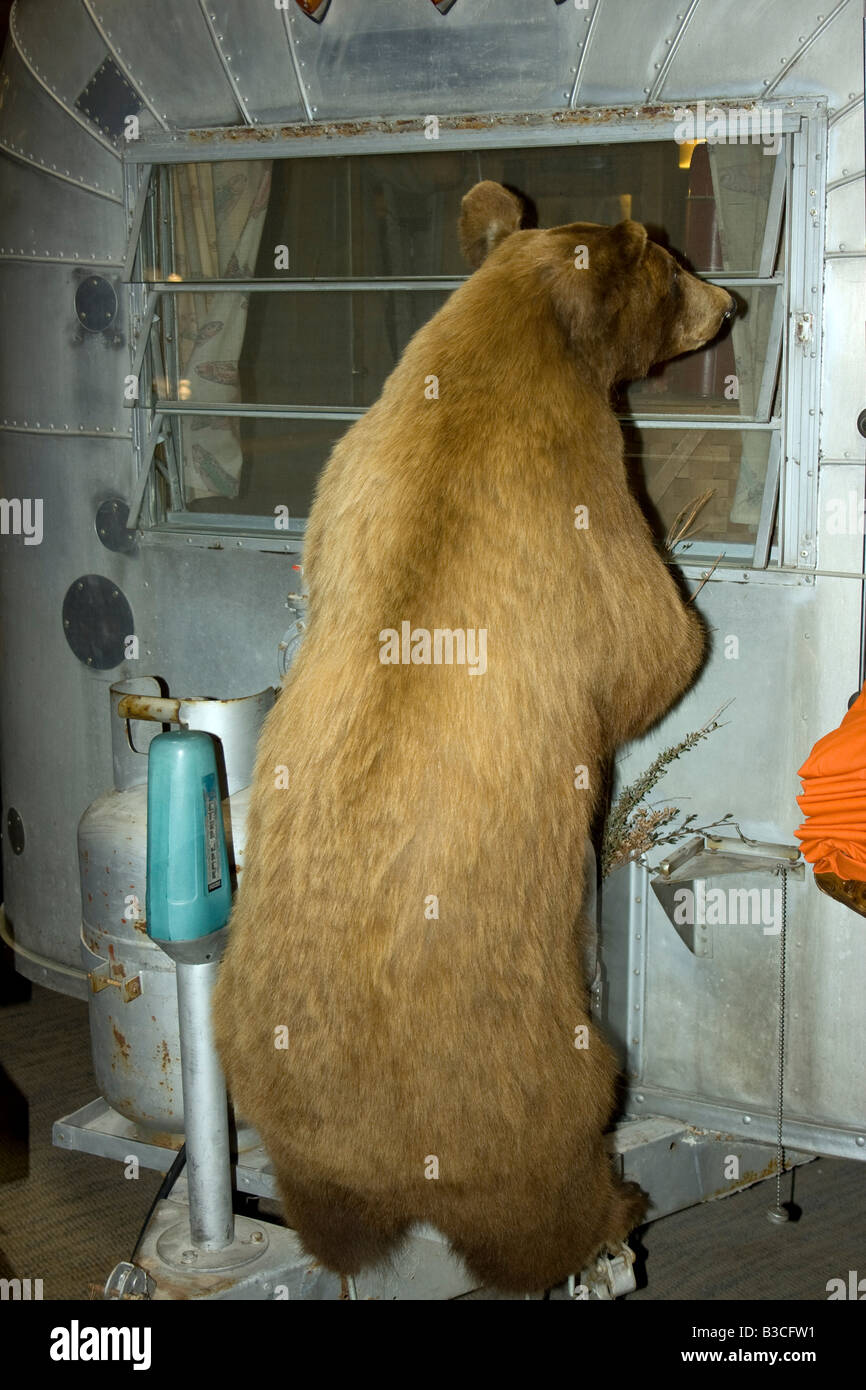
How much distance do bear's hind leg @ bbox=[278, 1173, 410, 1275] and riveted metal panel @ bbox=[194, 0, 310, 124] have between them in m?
2.95

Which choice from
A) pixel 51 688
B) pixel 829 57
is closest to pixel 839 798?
pixel 829 57

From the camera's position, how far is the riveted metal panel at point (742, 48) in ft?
10.1

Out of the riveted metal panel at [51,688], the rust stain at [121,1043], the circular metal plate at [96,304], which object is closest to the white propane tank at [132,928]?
the rust stain at [121,1043]

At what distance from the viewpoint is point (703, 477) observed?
358 cm

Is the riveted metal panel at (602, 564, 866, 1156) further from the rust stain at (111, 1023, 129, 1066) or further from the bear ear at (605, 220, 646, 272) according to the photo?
the rust stain at (111, 1023, 129, 1066)

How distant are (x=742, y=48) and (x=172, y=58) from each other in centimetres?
172

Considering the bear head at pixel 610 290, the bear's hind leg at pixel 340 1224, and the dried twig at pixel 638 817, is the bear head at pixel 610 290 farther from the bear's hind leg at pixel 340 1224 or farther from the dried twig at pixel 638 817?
the bear's hind leg at pixel 340 1224

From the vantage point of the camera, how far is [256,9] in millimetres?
3596

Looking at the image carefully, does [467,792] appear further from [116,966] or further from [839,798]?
[116,966]

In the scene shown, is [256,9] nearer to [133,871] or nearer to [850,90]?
[850,90]

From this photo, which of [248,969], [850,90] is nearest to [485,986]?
[248,969]

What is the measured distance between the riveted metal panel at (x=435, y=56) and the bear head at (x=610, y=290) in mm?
783

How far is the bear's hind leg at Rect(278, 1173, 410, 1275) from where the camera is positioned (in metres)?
2.63

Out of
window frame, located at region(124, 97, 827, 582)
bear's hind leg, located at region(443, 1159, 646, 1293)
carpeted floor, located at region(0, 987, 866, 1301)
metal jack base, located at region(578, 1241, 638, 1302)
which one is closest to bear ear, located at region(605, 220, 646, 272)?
window frame, located at region(124, 97, 827, 582)
